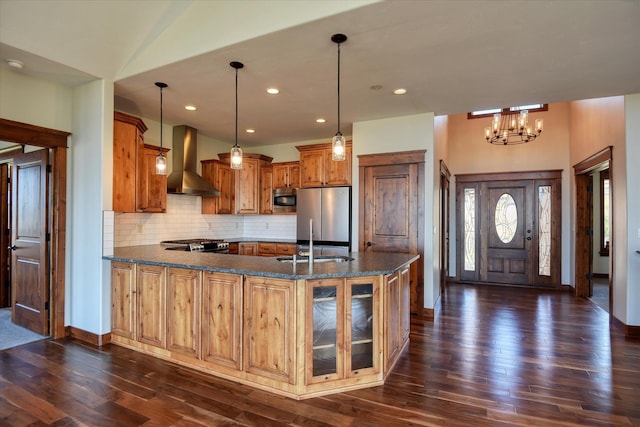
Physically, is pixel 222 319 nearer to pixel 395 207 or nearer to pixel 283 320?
pixel 283 320

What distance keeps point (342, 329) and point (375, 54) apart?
227 cm

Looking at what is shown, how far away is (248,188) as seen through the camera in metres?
6.26

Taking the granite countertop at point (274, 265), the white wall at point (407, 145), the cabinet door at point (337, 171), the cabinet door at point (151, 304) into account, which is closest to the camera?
the granite countertop at point (274, 265)

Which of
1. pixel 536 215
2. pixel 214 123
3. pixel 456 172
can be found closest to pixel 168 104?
pixel 214 123

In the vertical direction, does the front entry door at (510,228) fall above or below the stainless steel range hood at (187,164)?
below

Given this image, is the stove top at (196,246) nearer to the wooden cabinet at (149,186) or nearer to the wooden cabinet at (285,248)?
the wooden cabinet at (149,186)

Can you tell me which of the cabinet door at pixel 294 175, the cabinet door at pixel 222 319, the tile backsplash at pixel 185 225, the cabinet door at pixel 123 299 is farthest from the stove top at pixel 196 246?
the cabinet door at pixel 222 319

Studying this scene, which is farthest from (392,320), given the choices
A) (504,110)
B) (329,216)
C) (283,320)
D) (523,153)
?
(504,110)

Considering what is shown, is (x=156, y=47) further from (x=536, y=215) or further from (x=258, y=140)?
(x=536, y=215)

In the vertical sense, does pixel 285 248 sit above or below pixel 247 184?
below

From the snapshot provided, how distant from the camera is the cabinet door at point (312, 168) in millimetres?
5594

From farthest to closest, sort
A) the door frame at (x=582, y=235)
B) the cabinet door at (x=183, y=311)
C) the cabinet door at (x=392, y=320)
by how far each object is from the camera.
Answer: the door frame at (x=582, y=235) < the cabinet door at (x=183, y=311) < the cabinet door at (x=392, y=320)

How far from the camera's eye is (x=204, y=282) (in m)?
2.98

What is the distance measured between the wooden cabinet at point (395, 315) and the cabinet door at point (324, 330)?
0.41 m
